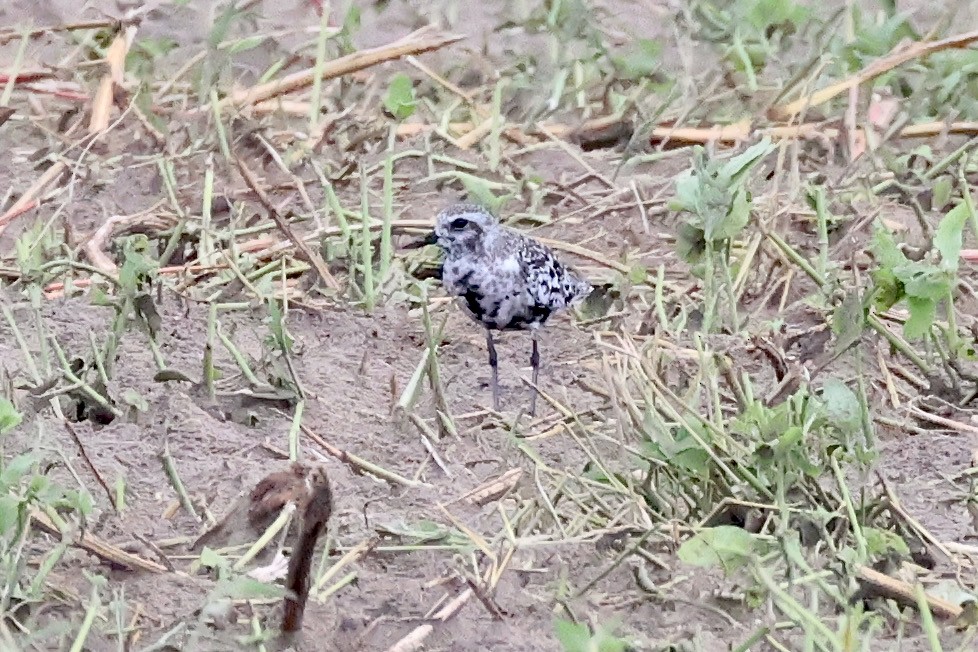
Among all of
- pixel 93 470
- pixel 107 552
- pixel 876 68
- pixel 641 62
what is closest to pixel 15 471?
pixel 107 552

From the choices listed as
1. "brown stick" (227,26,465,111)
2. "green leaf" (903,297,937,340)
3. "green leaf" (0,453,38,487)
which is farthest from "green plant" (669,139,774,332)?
"brown stick" (227,26,465,111)

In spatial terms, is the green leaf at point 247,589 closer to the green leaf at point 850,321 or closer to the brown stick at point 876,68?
the green leaf at point 850,321

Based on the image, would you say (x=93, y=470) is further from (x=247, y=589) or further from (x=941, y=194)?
(x=941, y=194)

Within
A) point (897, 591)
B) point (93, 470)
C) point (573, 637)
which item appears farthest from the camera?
point (93, 470)

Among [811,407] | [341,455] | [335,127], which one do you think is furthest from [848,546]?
[335,127]

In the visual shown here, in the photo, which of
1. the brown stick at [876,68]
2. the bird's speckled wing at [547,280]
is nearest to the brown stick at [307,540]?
the bird's speckled wing at [547,280]

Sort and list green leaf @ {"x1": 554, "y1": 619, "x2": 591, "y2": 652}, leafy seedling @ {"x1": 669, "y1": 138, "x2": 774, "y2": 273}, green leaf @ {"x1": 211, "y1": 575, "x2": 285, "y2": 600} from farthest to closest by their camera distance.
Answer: leafy seedling @ {"x1": 669, "y1": 138, "x2": 774, "y2": 273}
green leaf @ {"x1": 211, "y1": 575, "x2": 285, "y2": 600}
green leaf @ {"x1": 554, "y1": 619, "x2": 591, "y2": 652}

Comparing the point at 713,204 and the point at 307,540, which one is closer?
the point at 307,540

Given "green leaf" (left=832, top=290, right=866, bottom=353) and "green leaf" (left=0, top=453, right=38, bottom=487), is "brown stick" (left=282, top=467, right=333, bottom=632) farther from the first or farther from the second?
"green leaf" (left=832, top=290, right=866, bottom=353)
